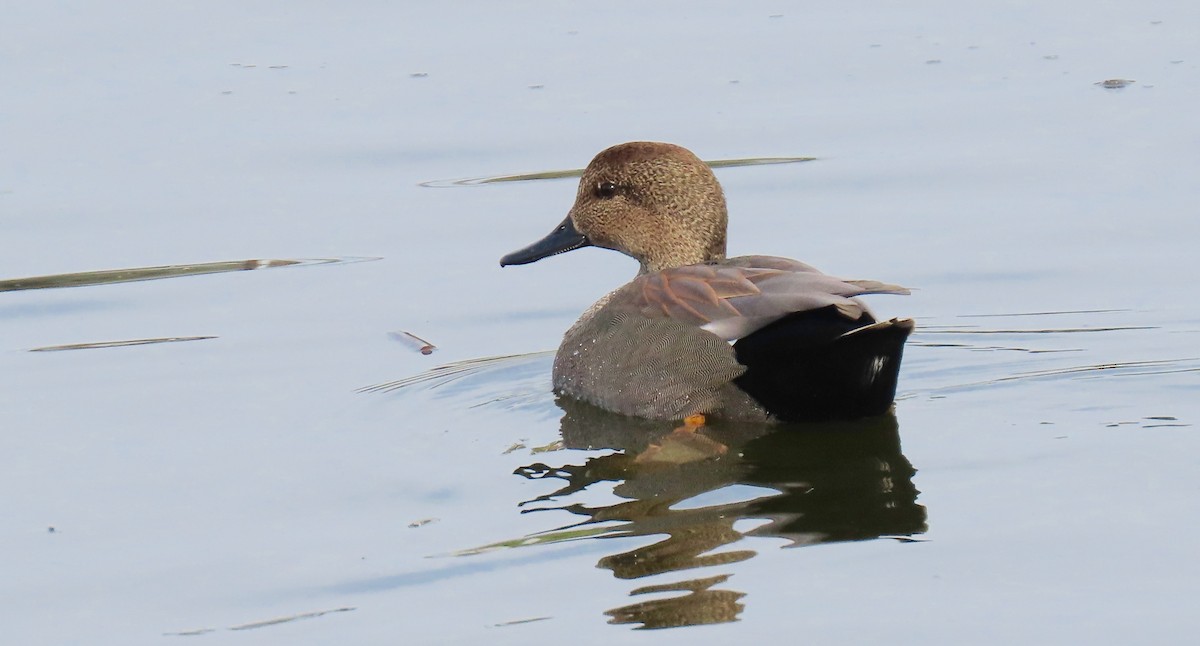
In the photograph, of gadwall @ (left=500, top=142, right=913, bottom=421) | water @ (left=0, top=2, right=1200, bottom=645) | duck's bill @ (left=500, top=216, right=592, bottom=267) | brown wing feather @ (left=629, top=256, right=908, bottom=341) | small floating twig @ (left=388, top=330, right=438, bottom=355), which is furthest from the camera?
duck's bill @ (left=500, top=216, right=592, bottom=267)

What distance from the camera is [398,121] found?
995 centimetres

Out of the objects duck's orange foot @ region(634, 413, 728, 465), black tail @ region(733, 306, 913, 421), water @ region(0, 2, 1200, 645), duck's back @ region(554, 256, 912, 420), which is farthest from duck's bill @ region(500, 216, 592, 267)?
black tail @ region(733, 306, 913, 421)

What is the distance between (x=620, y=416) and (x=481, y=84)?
4268 millimetres

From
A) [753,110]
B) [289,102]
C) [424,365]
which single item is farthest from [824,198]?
[289,102]

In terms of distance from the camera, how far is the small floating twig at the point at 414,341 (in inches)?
283

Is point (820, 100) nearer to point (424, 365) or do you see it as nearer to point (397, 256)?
point (397, 256)

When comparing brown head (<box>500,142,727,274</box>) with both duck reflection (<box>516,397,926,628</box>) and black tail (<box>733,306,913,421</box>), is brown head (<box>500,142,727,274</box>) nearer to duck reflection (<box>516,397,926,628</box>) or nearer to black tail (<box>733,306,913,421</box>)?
duck reflection (<box>516,397,926,628</box>)

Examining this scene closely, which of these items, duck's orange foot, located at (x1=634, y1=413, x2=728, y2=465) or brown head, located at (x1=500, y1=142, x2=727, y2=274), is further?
brown head, located at (x1=500, y1=142, x2=727, y2=274)

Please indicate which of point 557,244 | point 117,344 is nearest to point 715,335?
point 557,244

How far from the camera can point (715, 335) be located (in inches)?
241

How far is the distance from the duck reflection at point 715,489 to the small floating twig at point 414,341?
80 cm

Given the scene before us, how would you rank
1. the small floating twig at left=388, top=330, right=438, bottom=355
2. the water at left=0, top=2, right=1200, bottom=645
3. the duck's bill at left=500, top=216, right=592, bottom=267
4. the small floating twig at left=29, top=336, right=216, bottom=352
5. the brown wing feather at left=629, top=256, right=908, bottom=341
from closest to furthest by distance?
1. the water at left=0, top=2, right=1200, bottom=645
2. the brown wing feather at left=629, top=256, right=908, bottom=341
3. the small floating twig at left=388, top=330, right=438, bottom=355
4. the small floating twig at left=29, top=336, right=216, bottom=352
5. the duck's bill at left=500, top=216, right=592, bottom=267

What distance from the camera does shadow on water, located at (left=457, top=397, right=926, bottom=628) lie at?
15.6 feet

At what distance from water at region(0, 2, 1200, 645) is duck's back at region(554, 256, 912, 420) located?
0.45 feet
